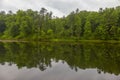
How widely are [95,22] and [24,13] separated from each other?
35.0 m

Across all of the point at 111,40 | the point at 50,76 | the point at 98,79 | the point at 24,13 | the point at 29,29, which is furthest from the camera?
the point at 24,13

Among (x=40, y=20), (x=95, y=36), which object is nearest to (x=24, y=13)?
(x=40, y=20)

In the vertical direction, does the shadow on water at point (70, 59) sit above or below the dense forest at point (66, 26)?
below

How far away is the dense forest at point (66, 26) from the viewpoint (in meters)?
91.9

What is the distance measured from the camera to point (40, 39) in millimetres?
98812

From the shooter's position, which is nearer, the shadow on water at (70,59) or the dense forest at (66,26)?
the shadow on water at (70,59)

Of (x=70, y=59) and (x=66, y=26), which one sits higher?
(x=66, y=26)

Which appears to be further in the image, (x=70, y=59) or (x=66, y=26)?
(x=66, y=26)

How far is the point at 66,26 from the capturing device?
111438mm

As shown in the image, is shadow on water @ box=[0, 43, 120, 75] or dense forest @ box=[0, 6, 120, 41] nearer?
shadow on water @ box=[0, 43, 120, 75]

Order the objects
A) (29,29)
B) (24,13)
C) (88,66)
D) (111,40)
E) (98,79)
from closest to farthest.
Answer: (98,79) < (88,66) < (111,40) < (29,29) < (24,13)

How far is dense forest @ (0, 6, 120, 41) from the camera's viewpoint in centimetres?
9194

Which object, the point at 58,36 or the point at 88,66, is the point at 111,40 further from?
the point at 88,66

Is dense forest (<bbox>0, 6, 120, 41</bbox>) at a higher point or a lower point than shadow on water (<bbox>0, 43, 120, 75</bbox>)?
higher
